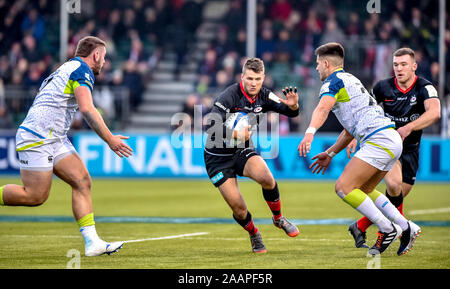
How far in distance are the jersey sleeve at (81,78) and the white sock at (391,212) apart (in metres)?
3.44

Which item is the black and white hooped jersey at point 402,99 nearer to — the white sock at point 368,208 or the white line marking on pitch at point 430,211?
the white sock at point 368,208

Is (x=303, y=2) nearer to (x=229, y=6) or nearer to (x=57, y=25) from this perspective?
(x=229, y=6)

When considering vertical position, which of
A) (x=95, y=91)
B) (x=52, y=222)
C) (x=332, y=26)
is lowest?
(x=52, y=222)

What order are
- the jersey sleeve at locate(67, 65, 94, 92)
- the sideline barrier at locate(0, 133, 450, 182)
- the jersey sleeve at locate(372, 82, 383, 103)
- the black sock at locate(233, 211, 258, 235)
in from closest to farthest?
the jersey sleeve at locate(67, 65, 94, 92), the black sock at locate(233, 211, 258, 235), the jersey sleeve at locate(372, 82, 383, 103), the sideline barrier at locate(0, 133, 450, 182)

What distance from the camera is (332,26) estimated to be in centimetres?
Result: 2366

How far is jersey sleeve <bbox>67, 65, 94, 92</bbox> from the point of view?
25.9 feet

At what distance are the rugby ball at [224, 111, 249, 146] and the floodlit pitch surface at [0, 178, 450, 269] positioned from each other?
1274 mm

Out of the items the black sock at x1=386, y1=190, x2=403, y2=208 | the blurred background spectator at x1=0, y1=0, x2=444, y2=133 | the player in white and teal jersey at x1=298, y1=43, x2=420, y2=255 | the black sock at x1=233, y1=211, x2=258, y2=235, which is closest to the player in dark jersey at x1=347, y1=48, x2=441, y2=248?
the black sock at x1=386, y1=190, x2=403, y2=208

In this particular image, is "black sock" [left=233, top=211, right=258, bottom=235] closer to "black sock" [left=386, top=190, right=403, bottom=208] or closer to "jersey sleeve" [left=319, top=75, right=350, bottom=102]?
"jersey sleeve" [left=319, top=75, right=350, bottom=102]

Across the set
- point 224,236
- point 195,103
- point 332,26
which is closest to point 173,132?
point 195,103

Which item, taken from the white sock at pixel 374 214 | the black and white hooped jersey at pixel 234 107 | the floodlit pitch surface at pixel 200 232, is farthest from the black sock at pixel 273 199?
the white sock at pixel 374 214

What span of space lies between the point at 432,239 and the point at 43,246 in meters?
4.85

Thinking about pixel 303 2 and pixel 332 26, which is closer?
pixel 332 26
